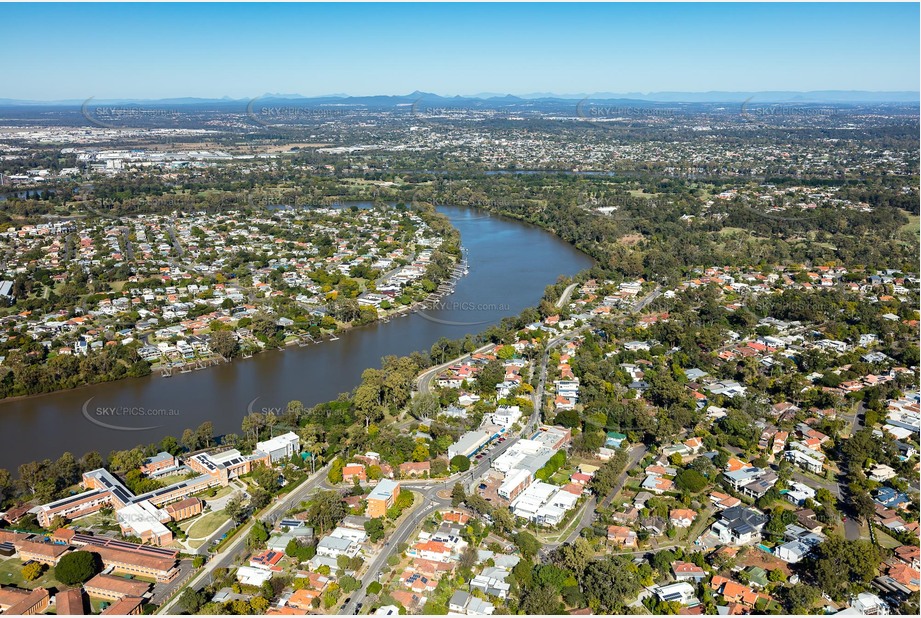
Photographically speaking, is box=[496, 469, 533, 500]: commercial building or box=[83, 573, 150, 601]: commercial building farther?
box=[496, 469, 533, 500]: commercial building

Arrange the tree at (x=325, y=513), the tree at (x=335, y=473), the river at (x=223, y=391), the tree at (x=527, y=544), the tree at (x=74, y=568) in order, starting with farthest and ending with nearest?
the river at (x=223, y=391) → the tree at (x=335, y=473) → the tree at (x=325, y=513) → the tree at (x=527, y=544) → the tree at (x=74, y=568)

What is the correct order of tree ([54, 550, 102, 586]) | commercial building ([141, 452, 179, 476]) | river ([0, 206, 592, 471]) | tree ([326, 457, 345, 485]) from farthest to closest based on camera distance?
river ([0, 206, 592, 471])
commercial building ([141, 452, 179, 476])
tree ([326, 457, 345, 485])
tree ([54, 550, 102, 586])

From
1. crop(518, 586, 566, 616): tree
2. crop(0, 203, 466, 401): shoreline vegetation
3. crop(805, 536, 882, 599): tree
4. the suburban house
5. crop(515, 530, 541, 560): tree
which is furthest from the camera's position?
crop(0, 203, 466, 401): shoreline vegetation

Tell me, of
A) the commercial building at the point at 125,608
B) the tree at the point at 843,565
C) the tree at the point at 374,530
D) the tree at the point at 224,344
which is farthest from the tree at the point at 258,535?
the tree at the point at 224,344

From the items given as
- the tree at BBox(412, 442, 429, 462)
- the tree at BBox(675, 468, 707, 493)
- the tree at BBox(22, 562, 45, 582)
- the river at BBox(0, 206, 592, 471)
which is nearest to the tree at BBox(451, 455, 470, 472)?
the tree at BBox(412, 442, 429, 462)

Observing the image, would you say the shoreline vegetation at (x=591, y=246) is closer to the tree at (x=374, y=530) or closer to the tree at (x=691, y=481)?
the tree at (x=374, y=530)

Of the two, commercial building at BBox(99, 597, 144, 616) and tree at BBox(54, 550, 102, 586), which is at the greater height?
tree at BBox(54, 550, 102, 586)

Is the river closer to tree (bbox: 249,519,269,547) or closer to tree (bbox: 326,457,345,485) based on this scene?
tree (bbox: 326,457,345,485)

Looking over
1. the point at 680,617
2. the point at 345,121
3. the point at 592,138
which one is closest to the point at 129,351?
the point at 680,617
